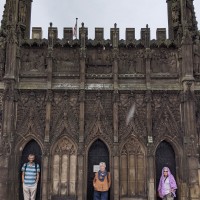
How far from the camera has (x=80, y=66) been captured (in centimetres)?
1833

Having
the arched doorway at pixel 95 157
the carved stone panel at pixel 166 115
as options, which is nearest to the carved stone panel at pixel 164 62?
the carved stone panel at pixel 166 115

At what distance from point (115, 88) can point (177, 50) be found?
3940mm

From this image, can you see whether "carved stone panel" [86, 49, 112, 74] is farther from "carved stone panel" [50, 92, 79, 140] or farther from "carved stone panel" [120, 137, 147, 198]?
"carved stone panel" [120, 137, 147, 198]

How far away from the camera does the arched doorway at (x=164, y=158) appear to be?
17433mm

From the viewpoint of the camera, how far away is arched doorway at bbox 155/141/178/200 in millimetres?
17433

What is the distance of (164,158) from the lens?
17594mm

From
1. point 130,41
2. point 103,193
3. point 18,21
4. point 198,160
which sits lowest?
point 103,193

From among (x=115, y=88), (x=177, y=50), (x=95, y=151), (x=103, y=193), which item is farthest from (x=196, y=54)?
(x=103, y=193)

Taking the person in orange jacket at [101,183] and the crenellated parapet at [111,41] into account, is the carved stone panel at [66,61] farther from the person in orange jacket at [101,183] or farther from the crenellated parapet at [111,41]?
the person in orange jacket at [101,183]

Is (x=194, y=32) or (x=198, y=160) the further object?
(x=194, y=32)

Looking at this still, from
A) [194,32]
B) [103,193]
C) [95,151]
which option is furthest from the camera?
[194,32]

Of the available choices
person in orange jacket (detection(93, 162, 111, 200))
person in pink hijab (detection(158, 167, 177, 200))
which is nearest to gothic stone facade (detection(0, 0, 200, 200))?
person in pink hijab (detection(158, 167, 177, 200))

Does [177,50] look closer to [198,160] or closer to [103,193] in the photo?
[198,160]

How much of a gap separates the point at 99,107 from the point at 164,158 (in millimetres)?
4092
